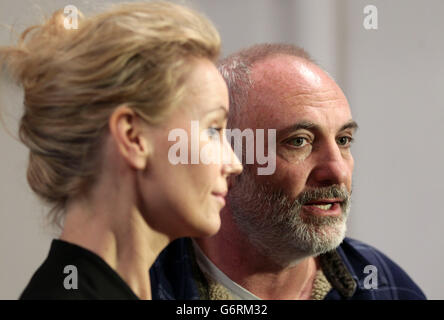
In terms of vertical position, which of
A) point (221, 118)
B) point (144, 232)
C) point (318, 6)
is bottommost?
point (144, 232)

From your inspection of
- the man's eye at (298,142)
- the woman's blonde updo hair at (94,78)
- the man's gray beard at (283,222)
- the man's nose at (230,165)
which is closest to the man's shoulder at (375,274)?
the man's gray beard at (283,222)

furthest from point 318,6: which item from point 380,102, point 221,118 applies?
point 221,118

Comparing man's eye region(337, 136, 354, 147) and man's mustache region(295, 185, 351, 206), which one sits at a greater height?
man's eye region(337, 136, 354, 147)

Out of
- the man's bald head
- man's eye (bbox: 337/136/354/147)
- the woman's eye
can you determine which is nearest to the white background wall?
the man's bald head

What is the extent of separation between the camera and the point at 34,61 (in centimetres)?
79

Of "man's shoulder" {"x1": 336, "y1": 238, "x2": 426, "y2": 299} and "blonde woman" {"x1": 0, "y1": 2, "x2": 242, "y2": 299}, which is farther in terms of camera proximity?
"man's shoulder" {"x1": 336, "y1": 238, "x2": 426, "y2": 299}

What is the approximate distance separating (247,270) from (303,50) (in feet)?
1.17

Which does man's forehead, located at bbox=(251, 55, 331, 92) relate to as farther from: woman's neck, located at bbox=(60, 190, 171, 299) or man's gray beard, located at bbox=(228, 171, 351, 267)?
woman's neck, located at bbox=(60, 190, 171, 299)

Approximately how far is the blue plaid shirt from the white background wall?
118 millimetres

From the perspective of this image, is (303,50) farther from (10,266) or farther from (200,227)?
(10,266)

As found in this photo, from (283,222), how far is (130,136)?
31cm

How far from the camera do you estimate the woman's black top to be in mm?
760

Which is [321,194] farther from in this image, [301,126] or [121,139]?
[121,139]

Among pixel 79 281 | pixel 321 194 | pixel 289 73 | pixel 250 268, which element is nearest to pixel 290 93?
pixel 289 73
